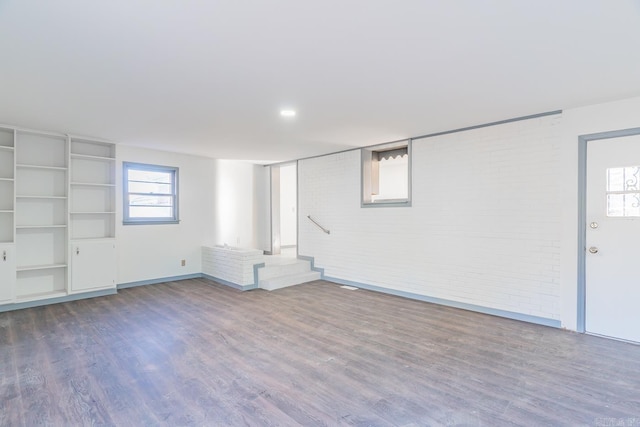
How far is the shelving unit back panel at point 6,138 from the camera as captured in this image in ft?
15.0

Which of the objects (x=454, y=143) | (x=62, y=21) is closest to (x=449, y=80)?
(x=454, y=143)

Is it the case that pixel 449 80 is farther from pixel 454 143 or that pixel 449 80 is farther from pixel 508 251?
pixel 508 251

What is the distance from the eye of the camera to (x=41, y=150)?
490 centimetres

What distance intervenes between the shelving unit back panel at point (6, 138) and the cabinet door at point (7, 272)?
148 cm

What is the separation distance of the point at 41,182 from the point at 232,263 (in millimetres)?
3108

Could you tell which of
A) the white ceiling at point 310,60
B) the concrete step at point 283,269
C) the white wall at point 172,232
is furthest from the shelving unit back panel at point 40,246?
the concrete step at point 283,269

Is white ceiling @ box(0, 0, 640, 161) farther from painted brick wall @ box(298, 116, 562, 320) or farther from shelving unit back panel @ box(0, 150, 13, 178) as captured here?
shelving unit back panel @ box(0, 150, 13, 178)

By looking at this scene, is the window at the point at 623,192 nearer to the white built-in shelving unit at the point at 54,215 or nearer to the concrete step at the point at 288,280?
the concrete step at the point at 288,280

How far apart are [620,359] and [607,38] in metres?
2.72

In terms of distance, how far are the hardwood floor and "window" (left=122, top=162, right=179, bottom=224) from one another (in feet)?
6.77

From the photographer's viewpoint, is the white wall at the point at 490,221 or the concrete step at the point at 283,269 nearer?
the white wall at the point at 490,221

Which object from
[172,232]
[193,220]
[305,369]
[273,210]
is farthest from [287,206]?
[305,369]

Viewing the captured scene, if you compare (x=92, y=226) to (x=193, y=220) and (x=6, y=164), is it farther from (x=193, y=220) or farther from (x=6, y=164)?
(x=193, y=220)

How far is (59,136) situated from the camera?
4.91 meters
